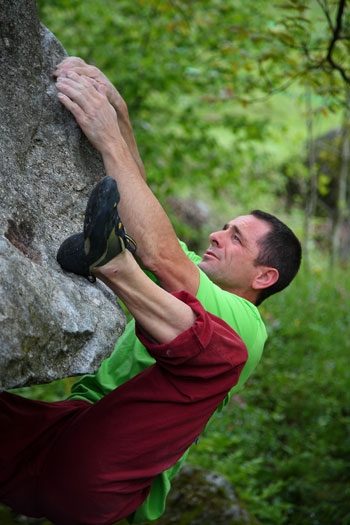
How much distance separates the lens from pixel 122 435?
8.80ft

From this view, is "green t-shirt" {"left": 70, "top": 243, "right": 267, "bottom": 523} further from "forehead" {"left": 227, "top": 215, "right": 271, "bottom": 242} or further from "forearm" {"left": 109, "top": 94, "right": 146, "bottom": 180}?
"forearm" {"left": 109, "top": 94, "right": 146, "bottom": 180}

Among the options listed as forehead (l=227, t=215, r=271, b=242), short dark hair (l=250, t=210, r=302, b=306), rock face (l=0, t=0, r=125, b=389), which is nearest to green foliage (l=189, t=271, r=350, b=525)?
short dark hair (l=250, t=210, r=302, b=306)

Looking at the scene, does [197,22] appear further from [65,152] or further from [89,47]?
[65,152]

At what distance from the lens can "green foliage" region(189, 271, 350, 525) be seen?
5.24m

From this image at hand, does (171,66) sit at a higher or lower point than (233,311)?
lower

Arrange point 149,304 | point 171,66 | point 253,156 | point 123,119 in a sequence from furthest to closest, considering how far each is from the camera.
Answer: point 253,156 < point 171,66 < point 123,119 < point 149,304

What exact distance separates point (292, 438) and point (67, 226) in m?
3.95

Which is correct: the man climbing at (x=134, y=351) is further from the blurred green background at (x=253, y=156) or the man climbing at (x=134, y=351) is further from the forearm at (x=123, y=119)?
the blurred green background at (x=253, y=156)

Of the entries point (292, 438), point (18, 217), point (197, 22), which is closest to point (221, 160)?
point (197, 22)

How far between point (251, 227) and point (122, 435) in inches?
55.8

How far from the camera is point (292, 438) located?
6.10 m

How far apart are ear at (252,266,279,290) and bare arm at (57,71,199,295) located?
607 mm

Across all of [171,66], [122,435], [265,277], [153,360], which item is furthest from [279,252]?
[171,66]

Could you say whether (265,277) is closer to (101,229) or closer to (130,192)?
(130,192)
